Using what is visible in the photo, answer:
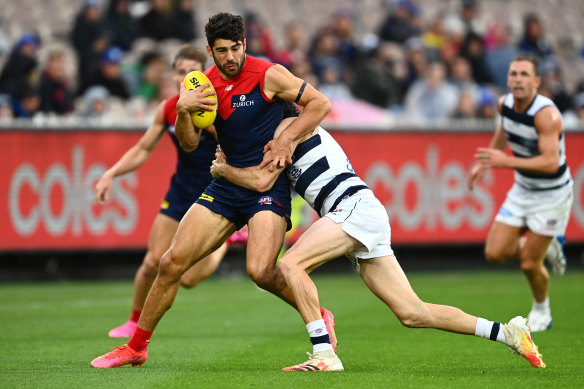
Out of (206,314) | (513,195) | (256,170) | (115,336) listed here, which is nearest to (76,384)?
(256,170)

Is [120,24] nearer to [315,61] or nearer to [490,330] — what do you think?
[315,61]

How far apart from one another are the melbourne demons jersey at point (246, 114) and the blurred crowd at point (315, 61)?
814 cm

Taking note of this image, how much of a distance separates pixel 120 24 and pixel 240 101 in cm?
1142

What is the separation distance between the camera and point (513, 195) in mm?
10688

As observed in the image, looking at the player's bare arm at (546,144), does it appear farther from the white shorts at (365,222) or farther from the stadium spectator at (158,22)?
the stadium spectator at (158,22)

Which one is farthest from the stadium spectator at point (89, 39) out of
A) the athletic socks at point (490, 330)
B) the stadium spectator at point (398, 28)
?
the athletic socks at point (490, 330)

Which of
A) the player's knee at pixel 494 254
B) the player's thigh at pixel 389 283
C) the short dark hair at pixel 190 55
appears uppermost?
the short dark hair at pixel 190 55

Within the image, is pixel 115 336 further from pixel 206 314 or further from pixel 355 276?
pixel 355 276

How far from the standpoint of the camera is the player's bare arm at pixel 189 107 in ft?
23.1

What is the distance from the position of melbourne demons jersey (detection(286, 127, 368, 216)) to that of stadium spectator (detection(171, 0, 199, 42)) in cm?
1198

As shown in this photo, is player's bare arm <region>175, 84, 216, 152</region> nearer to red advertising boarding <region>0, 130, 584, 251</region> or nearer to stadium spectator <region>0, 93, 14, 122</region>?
red advertising boarding <region>0, 130, 584, 251</region>

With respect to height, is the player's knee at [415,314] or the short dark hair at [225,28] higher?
the short dark hair at [225,28]

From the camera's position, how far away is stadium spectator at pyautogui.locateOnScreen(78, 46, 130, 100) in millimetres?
16828

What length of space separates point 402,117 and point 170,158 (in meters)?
4.61
